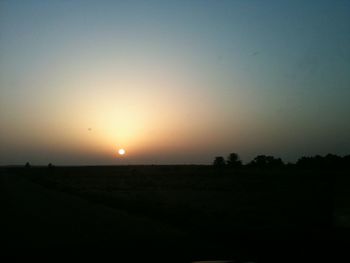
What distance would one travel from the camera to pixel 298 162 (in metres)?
131

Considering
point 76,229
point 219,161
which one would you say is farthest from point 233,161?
point 76,229

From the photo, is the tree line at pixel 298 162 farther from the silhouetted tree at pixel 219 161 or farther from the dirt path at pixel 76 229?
the dirt path at pixel 76 229

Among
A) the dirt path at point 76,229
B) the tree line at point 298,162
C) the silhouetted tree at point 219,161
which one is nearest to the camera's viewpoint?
the dirt path at point 76,229

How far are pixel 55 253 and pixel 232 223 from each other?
9.65 m

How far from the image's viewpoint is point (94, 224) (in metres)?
20.5

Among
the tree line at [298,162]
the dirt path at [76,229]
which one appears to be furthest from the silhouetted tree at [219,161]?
the dirt path at [76,229]

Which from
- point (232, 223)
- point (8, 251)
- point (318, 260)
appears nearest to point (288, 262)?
point (318, 260)

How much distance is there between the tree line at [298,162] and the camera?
113m

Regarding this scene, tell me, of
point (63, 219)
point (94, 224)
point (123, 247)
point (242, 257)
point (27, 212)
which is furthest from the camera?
point (27, 212)

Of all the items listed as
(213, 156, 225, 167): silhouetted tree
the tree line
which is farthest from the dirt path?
(213, 156, 225, 167): silhouetted tree

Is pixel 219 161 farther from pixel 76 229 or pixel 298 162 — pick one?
pixel 76 229

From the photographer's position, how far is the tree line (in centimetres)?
11281

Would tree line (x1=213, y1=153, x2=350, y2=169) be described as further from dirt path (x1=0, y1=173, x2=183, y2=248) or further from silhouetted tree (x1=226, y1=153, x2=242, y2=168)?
dirt path (x1=0, y1=173, x2=183, y2=248)

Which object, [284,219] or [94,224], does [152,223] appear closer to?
[94,224]
